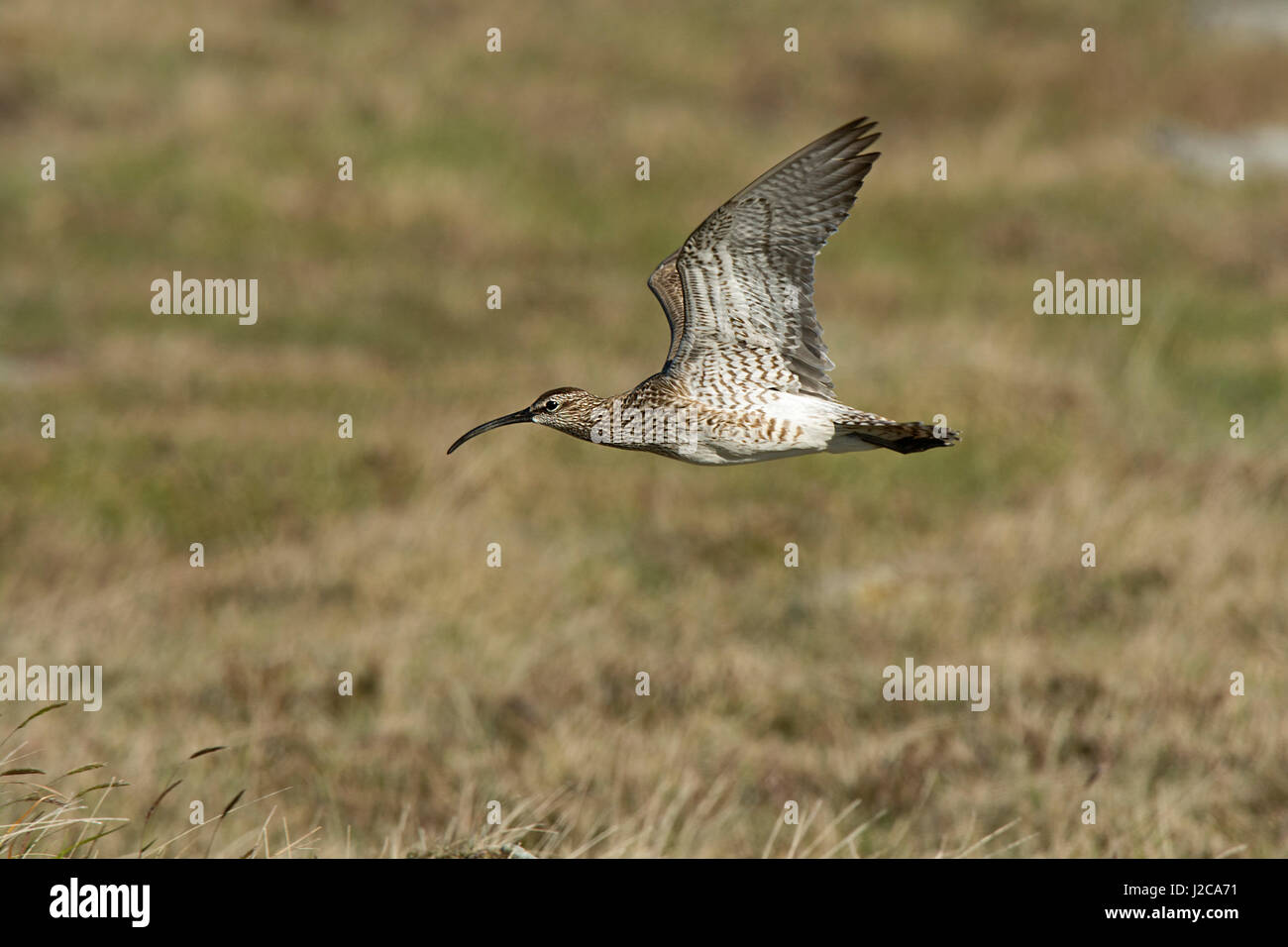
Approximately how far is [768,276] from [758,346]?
0.23 m

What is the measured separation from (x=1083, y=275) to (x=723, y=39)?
11316 millimetres

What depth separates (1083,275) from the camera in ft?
80.0

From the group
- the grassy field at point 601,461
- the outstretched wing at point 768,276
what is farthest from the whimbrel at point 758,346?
the grassy field at point 601,461

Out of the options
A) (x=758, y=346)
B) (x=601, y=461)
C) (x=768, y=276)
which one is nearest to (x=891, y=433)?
(x=758, y=346)

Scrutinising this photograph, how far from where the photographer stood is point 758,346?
13.6 ft

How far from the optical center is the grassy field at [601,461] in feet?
30.6

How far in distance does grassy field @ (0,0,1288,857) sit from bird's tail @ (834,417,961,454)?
2.19 m

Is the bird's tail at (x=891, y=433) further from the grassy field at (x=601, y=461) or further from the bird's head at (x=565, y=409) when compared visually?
the grassy field at (x=601, y=461)

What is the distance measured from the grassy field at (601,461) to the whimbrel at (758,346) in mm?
2009

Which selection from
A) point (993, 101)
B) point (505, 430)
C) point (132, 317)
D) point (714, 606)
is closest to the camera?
point (714, 606)

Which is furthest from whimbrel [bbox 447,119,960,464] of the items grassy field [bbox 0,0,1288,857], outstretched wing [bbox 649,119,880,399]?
grassy field [bbox 0,0,1288,857]

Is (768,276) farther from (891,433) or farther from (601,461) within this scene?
(601,461)

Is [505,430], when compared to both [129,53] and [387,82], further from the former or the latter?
[129,53]

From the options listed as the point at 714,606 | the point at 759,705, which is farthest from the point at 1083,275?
the point at 759,705
